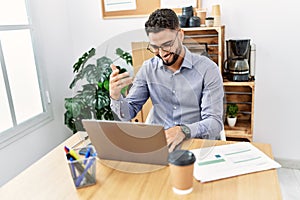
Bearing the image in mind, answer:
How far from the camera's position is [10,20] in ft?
7.18

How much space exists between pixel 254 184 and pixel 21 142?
186cm

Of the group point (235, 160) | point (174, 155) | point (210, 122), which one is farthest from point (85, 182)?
point (210, 122)

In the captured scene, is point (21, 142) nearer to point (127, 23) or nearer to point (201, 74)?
point (127, 23)

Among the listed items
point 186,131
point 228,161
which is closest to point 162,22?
point 186,131

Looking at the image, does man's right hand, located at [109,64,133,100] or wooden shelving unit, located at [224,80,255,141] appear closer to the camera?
man's right hand, located at [109,64,133,100]

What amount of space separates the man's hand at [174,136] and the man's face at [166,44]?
15.1 inches

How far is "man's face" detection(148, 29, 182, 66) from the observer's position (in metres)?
1.27

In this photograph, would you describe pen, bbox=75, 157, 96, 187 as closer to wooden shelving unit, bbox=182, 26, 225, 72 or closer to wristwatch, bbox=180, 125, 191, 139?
wristwatch, bbox=180, 125, 191, 139

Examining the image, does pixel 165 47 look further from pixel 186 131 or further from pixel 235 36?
pixel 235 36

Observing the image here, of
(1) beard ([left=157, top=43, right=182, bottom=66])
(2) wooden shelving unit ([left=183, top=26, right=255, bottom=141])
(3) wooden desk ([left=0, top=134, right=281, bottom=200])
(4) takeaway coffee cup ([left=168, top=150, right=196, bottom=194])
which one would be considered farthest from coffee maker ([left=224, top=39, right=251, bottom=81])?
(4) takeaway coffee cup ([left=168, top=150, right=196, bottom=194])

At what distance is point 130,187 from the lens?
96cm

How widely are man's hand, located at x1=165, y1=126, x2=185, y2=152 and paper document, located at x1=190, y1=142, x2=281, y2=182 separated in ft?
0.27

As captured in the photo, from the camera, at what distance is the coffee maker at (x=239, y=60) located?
81.6 inches

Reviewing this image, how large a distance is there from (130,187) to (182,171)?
209 millimetres
